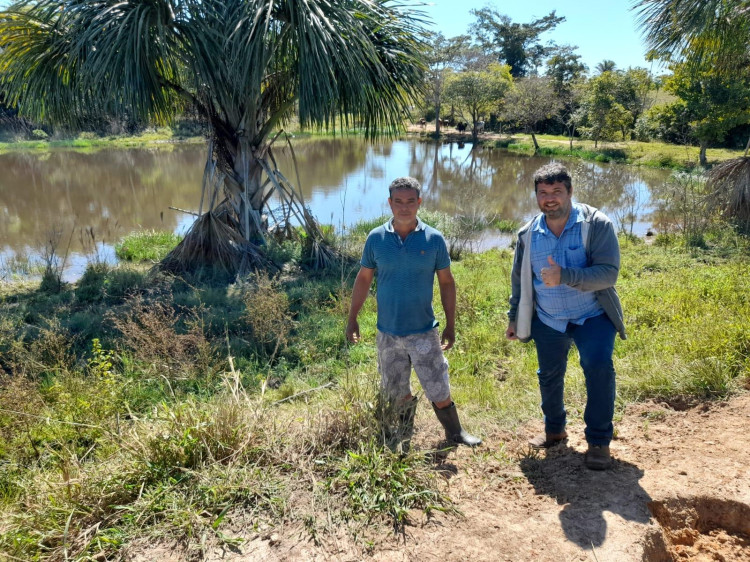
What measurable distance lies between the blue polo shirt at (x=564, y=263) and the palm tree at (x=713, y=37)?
715cm

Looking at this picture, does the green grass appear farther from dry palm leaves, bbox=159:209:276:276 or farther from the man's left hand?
the man's left hand

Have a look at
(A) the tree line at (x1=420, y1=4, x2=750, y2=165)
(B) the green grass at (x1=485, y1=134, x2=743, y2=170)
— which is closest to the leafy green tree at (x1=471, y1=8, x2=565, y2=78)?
(A) the tree line at (x1=420, y1=4, x2=750, y2=165)

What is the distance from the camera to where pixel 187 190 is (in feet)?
58.4

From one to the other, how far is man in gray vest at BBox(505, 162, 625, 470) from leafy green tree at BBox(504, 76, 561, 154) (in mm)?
31468

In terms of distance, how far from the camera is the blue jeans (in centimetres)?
266

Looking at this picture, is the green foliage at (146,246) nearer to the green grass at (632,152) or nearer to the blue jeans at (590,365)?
the blue jeans at (590,365)

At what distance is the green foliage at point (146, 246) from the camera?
10094 millimetres

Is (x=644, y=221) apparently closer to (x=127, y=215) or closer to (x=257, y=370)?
(x=257, y=370)

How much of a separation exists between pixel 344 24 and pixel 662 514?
22.5 ft

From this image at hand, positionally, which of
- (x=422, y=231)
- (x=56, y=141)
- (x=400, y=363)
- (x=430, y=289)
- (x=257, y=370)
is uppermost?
(x=56, y=141)

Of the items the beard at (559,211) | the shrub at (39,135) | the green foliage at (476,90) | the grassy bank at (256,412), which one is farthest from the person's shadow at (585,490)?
the shrub at (39,135)

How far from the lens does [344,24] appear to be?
7.16 m

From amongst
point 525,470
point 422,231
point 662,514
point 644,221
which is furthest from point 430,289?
point 644,221

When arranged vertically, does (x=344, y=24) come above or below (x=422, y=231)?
above
